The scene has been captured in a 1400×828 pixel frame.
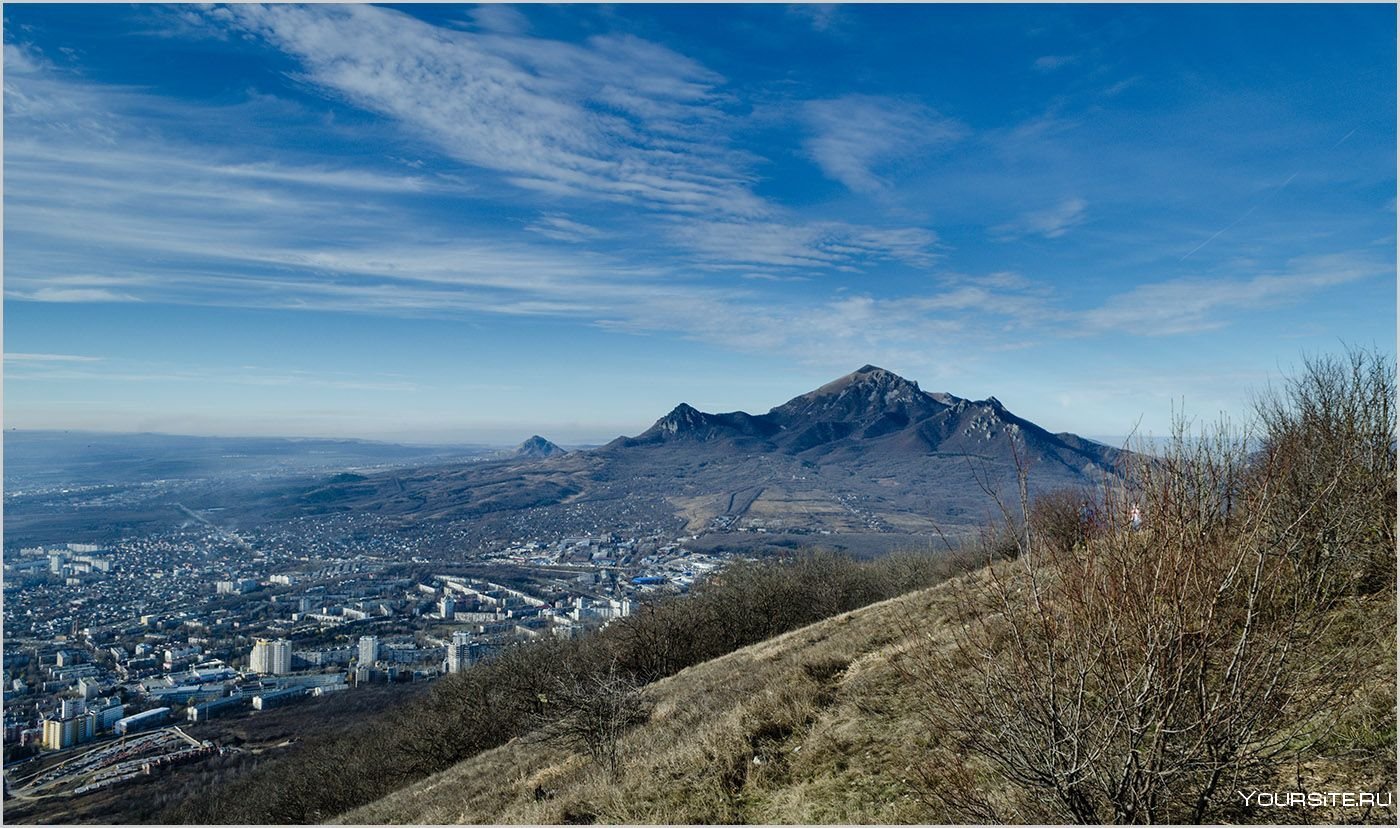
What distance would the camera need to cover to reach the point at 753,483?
13750 cm

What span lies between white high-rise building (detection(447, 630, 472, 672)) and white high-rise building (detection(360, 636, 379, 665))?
4.85 m

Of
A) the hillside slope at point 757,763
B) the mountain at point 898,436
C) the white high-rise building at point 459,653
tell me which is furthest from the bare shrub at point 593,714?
the mountain at point 898,436

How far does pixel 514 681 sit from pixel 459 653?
15.5 metres

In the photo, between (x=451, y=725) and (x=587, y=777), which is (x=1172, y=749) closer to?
(x=587, y=777)

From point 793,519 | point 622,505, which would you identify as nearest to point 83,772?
point 793,519

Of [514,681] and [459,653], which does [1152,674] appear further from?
[459,653]

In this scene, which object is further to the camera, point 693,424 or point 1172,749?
point 693,424

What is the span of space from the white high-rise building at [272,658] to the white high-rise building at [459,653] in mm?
9846

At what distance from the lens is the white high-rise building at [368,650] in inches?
1620

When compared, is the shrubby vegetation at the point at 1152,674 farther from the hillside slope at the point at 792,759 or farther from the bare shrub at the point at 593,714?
A: the bare shrub at the point at 593,714

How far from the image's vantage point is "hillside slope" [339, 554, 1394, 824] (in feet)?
16.0

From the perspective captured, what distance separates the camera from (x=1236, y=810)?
3863mm

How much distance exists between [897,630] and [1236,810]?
936 cm

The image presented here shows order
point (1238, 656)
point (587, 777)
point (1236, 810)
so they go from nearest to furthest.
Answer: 1. point (1238, 656)
2. point (1236, 810)
3. point (587, 777)
